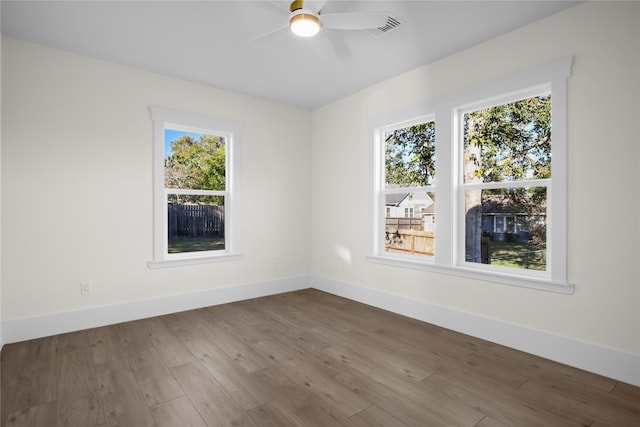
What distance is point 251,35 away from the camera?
296 cm

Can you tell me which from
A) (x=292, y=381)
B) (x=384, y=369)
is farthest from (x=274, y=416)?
(x=384, y=369)

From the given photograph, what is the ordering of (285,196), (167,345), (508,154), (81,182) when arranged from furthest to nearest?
(285,196)
(81,182)
(508,154)
(167,345)

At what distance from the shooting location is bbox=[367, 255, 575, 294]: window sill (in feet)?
8.64

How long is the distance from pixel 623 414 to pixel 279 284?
368 centimetres

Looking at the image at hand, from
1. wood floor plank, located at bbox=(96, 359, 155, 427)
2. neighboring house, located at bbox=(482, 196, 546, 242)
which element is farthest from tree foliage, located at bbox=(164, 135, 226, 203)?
neighboring house, located at bbox=(482, 196, 546, 242)

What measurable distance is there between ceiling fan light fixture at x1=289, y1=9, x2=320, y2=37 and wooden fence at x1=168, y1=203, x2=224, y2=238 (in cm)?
255

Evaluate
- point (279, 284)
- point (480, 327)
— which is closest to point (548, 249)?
point (480, 327)

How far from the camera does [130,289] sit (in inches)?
140

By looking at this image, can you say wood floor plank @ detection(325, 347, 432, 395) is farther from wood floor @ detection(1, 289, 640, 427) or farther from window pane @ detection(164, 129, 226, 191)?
window pane @ detection(164, 129, 226, 191)

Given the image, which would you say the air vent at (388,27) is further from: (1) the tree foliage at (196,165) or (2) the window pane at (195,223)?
(2) the window pane at (195,223)

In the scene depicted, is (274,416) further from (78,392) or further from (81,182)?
(81,182)

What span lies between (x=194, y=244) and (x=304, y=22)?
2914mm

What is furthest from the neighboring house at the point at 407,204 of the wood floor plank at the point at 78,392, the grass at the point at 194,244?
the wood floor plank at the point at 78,392

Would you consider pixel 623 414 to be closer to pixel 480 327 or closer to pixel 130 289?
pixel 480 327
